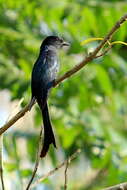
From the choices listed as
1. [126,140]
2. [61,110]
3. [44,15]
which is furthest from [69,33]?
[126,140]

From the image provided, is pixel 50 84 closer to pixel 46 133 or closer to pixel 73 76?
pixel 46 133

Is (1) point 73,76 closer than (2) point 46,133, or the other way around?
(2) point 46,133

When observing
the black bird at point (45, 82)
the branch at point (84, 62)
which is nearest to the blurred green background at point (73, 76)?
the black bird at point (45, 82)

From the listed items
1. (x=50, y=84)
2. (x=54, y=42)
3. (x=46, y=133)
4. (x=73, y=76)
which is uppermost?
(x=73, y=76)

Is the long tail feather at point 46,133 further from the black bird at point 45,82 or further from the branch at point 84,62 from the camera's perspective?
the branch at point 84,62

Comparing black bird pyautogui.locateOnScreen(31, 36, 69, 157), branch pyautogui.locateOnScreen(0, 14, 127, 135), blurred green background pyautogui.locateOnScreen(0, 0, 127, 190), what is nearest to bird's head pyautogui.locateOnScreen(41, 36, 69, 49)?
black bird pyautogui.locateOnScreen(31, 36, 69, 157)

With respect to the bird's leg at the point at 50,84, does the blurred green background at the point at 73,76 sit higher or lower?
higher

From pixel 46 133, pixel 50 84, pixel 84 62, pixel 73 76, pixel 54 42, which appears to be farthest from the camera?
pixel 73 76

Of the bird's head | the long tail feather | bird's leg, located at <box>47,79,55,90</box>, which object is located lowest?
the long tail feather

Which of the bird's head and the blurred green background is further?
the blurred green background

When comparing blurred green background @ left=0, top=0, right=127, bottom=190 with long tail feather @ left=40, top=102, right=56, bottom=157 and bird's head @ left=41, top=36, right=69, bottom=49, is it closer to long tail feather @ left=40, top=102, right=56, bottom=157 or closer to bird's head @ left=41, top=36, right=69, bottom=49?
bird's head @ left=41, top=36, right=69, bottom=49

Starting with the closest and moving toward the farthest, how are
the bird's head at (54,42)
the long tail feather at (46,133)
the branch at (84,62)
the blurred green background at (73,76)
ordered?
the branch at (84,62), the long tail feather at (46,133), the bird's head at (54,42), the blurred green background at (73,76)

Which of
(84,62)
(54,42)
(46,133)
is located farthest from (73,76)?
(84,62)

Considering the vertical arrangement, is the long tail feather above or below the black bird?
below
